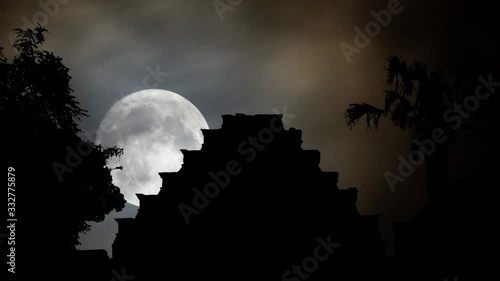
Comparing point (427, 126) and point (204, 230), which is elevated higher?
point (204, 230)

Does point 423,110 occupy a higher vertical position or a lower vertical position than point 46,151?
lower

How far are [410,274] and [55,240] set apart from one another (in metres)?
15.8

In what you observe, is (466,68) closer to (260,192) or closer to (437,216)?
(437,216)

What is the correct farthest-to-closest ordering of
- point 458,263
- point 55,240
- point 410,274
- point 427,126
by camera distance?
1. point 55,240
2. point 427,126
3. point 410,274
4. point 458,263

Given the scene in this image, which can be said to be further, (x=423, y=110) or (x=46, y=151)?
(x=46, y=151)

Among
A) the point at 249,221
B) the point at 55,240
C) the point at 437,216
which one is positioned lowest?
the point at 437,216

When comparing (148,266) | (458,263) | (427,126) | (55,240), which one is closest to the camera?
(458,263)

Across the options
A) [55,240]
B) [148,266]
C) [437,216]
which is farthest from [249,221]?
[55,240]

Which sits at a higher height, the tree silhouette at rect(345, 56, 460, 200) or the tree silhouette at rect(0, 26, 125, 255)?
the tree silhouette at rect(0, 26, 125, 255)

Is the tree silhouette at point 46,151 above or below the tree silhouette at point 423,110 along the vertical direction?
above

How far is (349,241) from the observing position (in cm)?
1462

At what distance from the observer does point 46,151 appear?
61.1ft

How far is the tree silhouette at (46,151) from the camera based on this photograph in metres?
16.9

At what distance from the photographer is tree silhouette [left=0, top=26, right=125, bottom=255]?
55.4 feet
